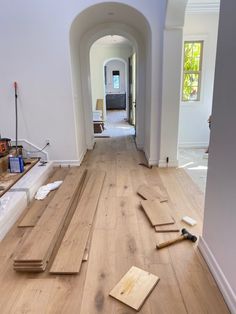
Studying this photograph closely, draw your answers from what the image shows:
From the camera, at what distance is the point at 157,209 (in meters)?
2.50

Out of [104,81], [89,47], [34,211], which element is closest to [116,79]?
[104,81]

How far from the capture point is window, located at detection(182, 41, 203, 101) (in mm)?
4660

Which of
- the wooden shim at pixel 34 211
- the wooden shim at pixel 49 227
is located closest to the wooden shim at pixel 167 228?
the wooden shim at pixel 49 227

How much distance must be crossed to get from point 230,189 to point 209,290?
72 cm

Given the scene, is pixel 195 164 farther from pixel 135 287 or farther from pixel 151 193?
pixel 135 287

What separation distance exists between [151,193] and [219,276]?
1388 millimetres

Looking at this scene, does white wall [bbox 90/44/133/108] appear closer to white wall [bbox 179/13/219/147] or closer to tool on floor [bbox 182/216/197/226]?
white wall [bbox 179/13/219/147]

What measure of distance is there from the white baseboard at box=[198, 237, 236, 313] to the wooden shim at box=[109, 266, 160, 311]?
0.41m

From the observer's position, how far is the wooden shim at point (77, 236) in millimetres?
1730

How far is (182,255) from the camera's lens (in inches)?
74.2

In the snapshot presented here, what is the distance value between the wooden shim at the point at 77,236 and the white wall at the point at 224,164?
40.0 inches

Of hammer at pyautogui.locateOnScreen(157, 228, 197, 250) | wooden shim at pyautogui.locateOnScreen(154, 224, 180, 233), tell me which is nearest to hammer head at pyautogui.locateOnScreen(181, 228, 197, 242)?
hammer at pyautogui.locateOnScreen(157, 228, 197, 250)

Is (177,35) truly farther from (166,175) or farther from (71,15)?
(166,175)

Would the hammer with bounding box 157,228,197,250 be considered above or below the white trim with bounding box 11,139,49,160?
below
